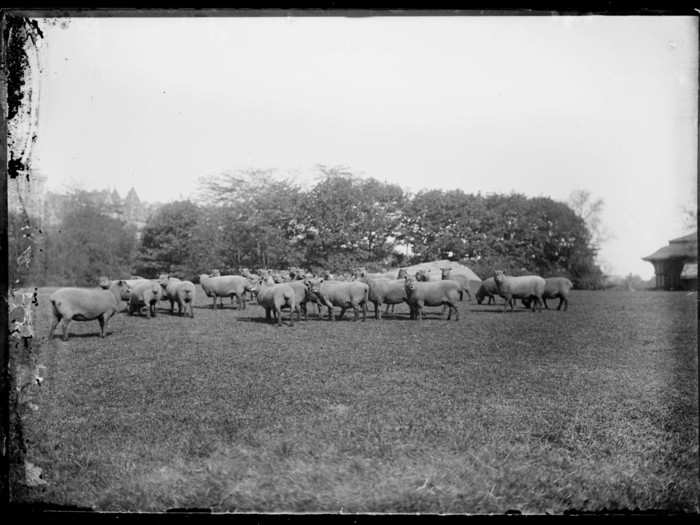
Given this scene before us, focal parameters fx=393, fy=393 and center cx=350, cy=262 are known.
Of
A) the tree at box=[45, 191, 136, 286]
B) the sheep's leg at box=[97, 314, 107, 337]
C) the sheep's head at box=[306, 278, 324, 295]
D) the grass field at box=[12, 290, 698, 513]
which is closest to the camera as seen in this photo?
the grass field at box=[12, 290, 698, 513]

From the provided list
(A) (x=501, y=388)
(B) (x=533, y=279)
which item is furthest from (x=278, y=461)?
(B) (x=533, y=279)

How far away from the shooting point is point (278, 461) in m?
2.97

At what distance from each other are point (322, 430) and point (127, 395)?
165 cm

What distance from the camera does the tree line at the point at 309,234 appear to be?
3.20 metres

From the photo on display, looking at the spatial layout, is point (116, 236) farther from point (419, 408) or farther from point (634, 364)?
point (634, 364)

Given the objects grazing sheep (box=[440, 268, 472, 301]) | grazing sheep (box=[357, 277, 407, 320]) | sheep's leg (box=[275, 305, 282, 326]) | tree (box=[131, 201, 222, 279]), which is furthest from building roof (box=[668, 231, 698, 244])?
tree (box=[131, 201, 222, 279])

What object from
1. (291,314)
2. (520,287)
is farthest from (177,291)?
(520,287)

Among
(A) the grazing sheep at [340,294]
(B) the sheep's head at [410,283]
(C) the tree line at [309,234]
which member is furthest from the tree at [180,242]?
(B) the sheep's head at [410,283]

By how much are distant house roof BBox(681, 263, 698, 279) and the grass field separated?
22cm

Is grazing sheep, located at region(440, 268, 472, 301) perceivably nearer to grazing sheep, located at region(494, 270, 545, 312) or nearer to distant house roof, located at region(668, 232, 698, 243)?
grazing sheep, located at region(494, 270, 545, 312)

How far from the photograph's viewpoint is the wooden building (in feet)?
9.69

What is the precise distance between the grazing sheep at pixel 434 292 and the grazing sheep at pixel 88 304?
2.55 m

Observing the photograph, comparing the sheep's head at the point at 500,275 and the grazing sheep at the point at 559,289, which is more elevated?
the sheep's head at the point at 500,275

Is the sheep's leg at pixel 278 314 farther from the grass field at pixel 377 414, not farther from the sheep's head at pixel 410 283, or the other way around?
the sheep's head at pixel 410 283
